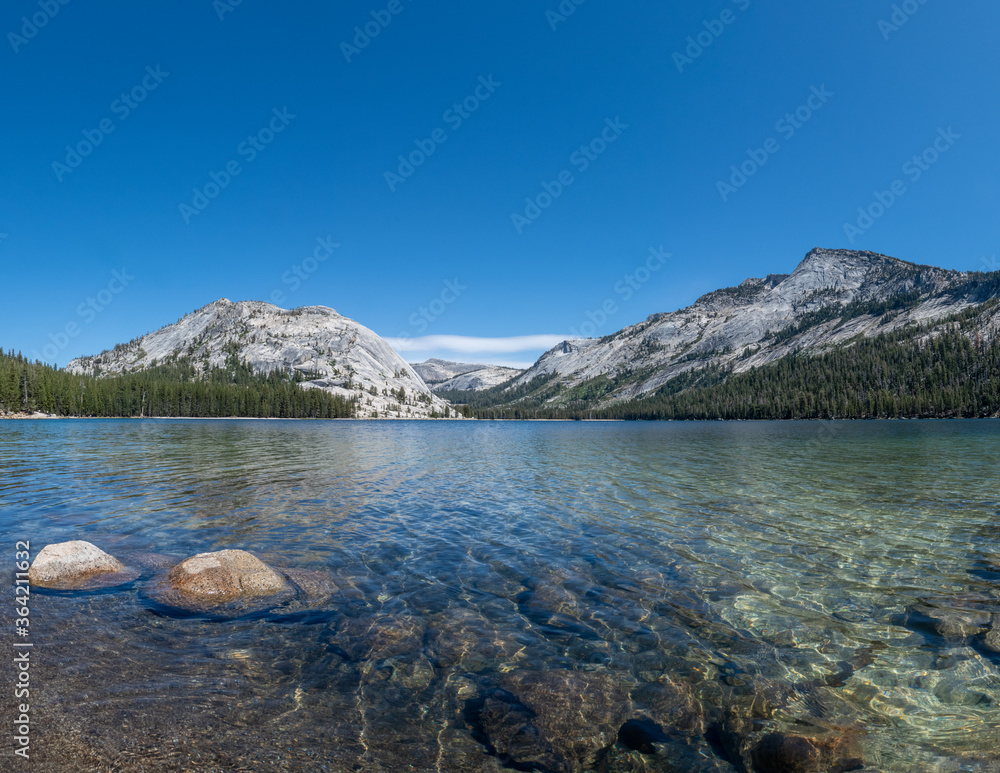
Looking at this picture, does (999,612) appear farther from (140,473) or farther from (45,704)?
(140,473)

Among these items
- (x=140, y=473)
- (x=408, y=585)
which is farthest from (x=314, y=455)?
(x=408, y=585)

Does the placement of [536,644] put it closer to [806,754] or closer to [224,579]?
[806,754]

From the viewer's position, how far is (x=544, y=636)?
1108 cm

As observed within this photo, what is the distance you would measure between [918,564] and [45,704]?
22434 mm

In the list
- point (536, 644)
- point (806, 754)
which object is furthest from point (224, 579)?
point (806, 754)

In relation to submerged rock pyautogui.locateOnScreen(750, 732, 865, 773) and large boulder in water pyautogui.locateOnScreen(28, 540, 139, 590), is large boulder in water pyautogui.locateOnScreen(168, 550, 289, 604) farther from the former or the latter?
submerged rock pyautogui.locateOnScreen(750, 732, 865, 773)

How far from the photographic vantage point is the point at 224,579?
13.3 meters

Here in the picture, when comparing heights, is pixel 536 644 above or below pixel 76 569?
below

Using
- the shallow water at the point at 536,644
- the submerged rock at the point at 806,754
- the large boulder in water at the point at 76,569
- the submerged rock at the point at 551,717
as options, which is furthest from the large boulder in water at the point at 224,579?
the submerged rock at the point at 806,754

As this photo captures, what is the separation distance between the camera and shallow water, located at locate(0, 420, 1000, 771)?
7.32 m

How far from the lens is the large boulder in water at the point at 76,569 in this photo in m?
13.7

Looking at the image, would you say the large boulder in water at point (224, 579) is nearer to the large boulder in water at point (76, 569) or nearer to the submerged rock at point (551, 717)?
the large boulder in water at point (76, 569)

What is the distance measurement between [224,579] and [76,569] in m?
4.96

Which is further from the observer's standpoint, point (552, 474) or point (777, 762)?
point (552, 474)
